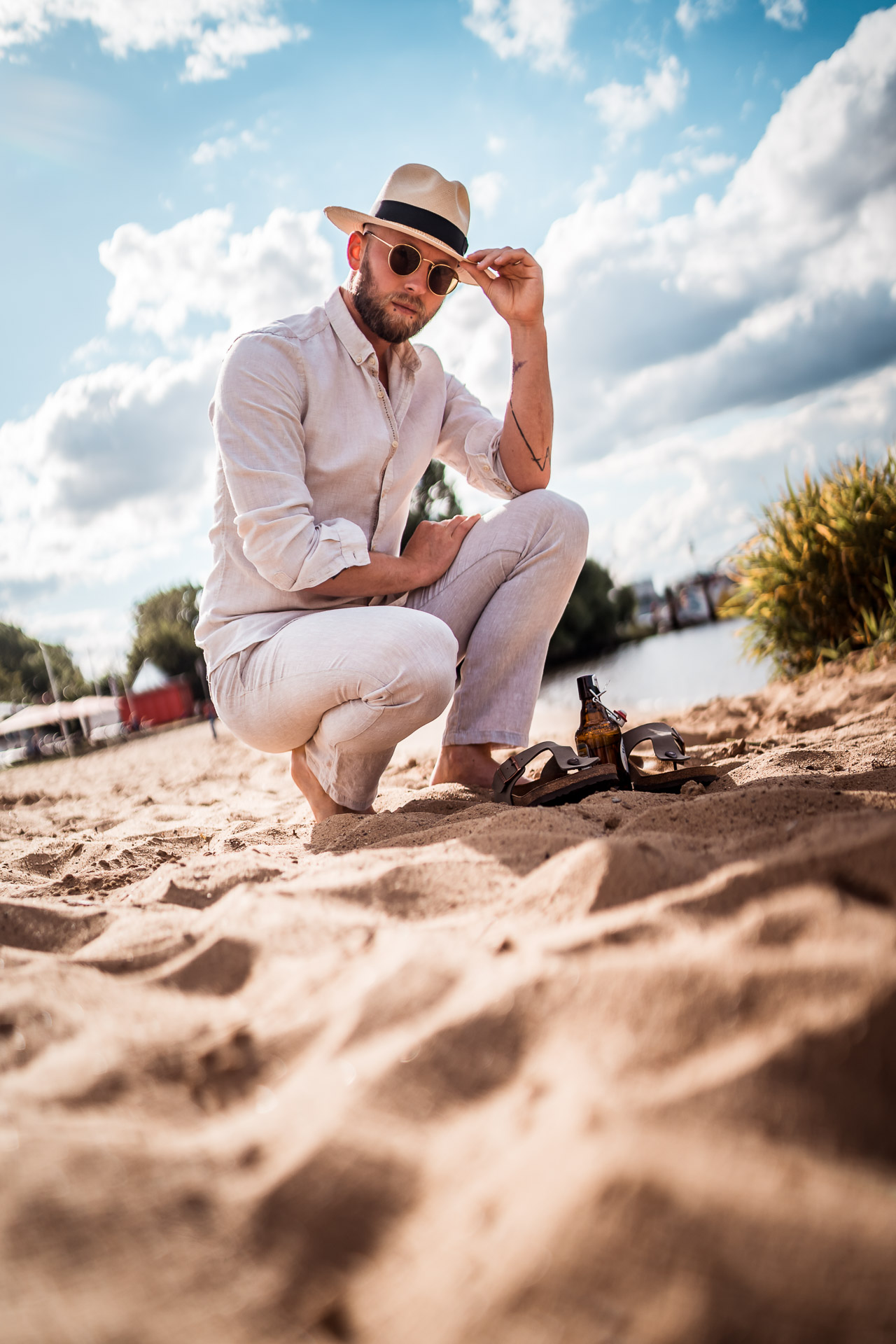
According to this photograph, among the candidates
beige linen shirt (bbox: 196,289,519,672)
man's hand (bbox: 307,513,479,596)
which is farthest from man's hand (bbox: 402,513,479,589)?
beige linen shirt (bbox: 196,289,519,672)

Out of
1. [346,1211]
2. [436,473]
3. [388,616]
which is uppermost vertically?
[436,473]

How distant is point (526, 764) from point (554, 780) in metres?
0.10

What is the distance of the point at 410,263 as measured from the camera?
2533 mm

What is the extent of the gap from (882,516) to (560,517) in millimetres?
3938

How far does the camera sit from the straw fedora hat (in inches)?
98.5

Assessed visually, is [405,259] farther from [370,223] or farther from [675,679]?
[675,679]

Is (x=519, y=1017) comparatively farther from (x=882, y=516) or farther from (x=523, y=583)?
(x=882, y=516)

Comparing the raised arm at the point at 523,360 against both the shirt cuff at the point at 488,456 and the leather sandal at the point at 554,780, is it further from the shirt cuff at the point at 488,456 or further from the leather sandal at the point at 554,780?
the leather sandal at the point at 554,780

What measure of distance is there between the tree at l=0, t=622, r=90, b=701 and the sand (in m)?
62.1

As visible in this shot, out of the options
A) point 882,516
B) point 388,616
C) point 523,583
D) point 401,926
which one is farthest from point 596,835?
point 882,516

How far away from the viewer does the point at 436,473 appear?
24.1 meters

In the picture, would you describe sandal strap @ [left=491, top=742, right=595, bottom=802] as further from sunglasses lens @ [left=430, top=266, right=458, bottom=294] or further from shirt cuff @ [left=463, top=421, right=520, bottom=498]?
sunglasses lens @ [left=430, top=266, right=458, bottom=294]

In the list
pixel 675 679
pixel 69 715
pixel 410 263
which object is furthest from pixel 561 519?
pixel 69 715

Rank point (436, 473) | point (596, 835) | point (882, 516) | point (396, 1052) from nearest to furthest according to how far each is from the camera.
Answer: point (396, 1052), point (596, 835), point (882, 516), point (436, 473)
